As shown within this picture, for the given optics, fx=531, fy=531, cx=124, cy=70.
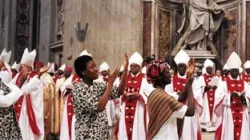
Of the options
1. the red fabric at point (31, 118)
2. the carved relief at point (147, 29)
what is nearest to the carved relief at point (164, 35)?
the carved relief at point (147, 29)

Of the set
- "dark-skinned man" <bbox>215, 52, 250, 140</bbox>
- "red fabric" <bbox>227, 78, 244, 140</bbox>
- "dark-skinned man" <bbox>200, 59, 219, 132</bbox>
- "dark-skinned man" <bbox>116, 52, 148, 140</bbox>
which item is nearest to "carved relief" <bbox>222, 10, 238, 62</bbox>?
"dark-skinned man" <bbox>200, 59, 219, 132</bbox>

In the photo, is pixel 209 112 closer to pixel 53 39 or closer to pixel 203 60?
pixel 203 60

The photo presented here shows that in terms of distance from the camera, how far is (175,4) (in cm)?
1841

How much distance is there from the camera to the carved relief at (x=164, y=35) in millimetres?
18047

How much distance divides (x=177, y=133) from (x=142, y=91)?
486 centimetres

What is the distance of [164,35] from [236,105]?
8301 millimetres

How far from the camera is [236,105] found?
397 inches

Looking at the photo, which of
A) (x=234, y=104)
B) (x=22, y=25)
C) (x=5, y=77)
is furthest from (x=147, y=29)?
(x=22, y=25)

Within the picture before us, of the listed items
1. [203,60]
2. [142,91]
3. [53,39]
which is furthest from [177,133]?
[53,39]

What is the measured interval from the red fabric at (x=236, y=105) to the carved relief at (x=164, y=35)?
7.96m

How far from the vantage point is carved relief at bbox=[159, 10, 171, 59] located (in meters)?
18.0

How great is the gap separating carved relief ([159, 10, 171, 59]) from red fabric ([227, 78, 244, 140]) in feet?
26.1

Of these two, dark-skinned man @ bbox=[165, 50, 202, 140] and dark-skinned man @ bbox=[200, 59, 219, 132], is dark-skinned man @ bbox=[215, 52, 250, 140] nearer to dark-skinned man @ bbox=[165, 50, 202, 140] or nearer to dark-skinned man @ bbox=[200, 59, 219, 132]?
dark-skinned man @ bbox=[165, 50, 202, 140]

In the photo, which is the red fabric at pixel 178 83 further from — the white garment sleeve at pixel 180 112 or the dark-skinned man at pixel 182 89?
the white garment sleeve at pixel 180 112
